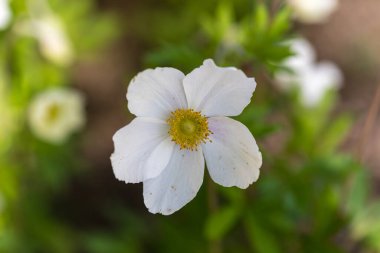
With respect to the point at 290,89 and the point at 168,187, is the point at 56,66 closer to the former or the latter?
the point at 290,89

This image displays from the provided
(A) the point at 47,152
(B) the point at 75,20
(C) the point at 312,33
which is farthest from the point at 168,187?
(C) the point at 312,33

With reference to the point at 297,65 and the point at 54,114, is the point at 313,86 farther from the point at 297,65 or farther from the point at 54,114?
the point at 54,114

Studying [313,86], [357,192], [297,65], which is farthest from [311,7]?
[357,192]

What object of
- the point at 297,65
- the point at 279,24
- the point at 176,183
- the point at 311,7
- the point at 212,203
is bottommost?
the point at 176,183

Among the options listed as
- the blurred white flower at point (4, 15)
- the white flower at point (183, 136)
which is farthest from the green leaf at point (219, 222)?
the blurred white flower at point (4, 15)

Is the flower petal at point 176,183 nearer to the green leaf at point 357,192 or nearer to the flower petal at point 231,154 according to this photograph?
the flower petal at point 231,154

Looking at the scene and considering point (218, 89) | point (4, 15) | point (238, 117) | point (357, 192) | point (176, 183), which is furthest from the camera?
point (357, 192)

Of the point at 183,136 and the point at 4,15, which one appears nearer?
the point at 183,136
